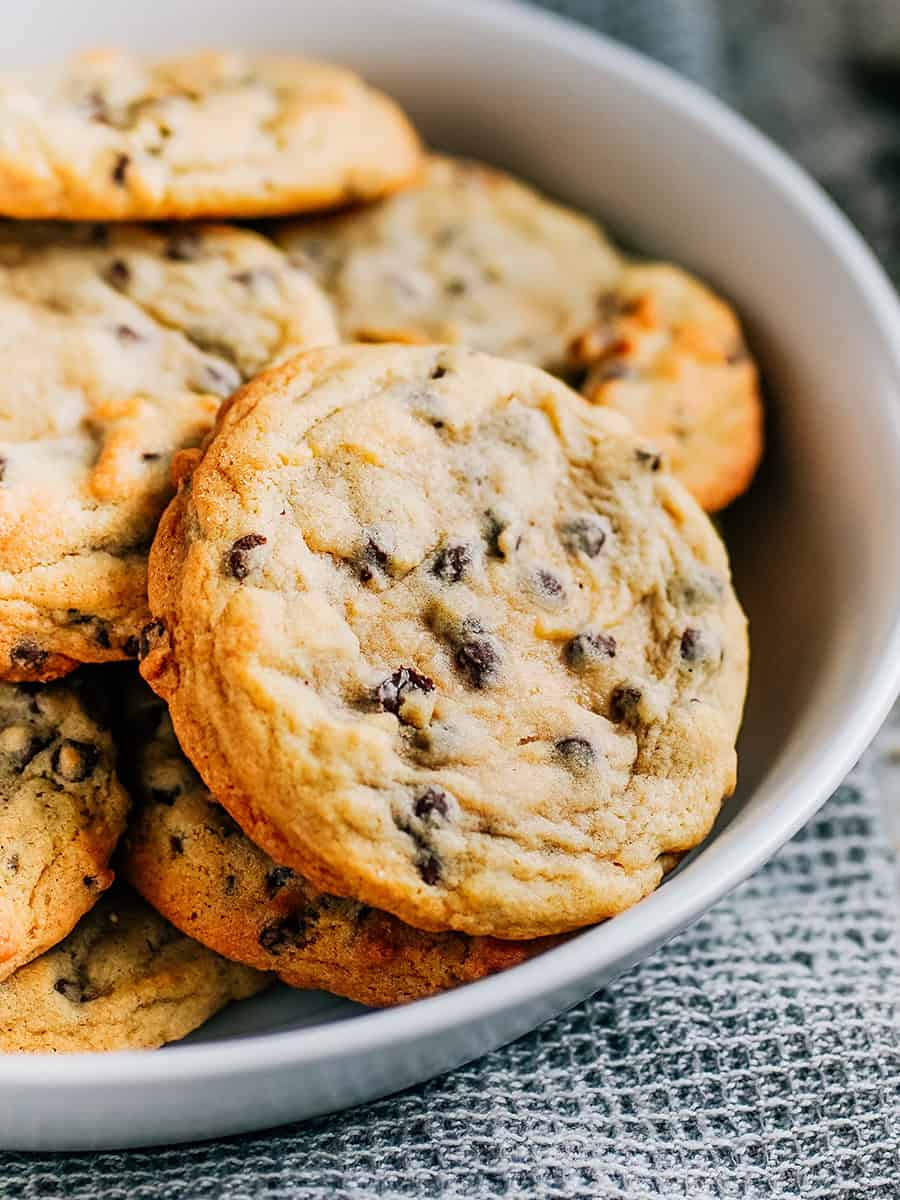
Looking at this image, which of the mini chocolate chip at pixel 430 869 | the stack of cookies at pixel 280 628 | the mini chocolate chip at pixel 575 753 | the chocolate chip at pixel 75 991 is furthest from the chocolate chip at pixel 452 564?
the chocolate chip at pixel 75 991

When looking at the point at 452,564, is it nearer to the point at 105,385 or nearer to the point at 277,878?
the point at 277,878

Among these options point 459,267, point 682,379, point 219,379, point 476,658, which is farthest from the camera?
point 459,267

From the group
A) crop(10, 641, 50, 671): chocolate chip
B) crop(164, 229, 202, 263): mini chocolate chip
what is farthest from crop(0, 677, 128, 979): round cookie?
crop(164, 229, 202, 263): mini chocolate chip

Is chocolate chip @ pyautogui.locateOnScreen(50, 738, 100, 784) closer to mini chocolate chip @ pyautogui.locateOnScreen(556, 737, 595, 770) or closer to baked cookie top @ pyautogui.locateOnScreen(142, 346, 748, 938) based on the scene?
baked cookie top @ pyautogui.locateOnScreen(142, 346, 748, 938)

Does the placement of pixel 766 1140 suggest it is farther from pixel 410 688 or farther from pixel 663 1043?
pixel 410 688

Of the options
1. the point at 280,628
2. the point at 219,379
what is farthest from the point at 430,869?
the point at 219,379

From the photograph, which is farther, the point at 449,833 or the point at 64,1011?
the point at 64,1011

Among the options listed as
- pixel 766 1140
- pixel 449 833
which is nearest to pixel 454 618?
pixel 449 833
